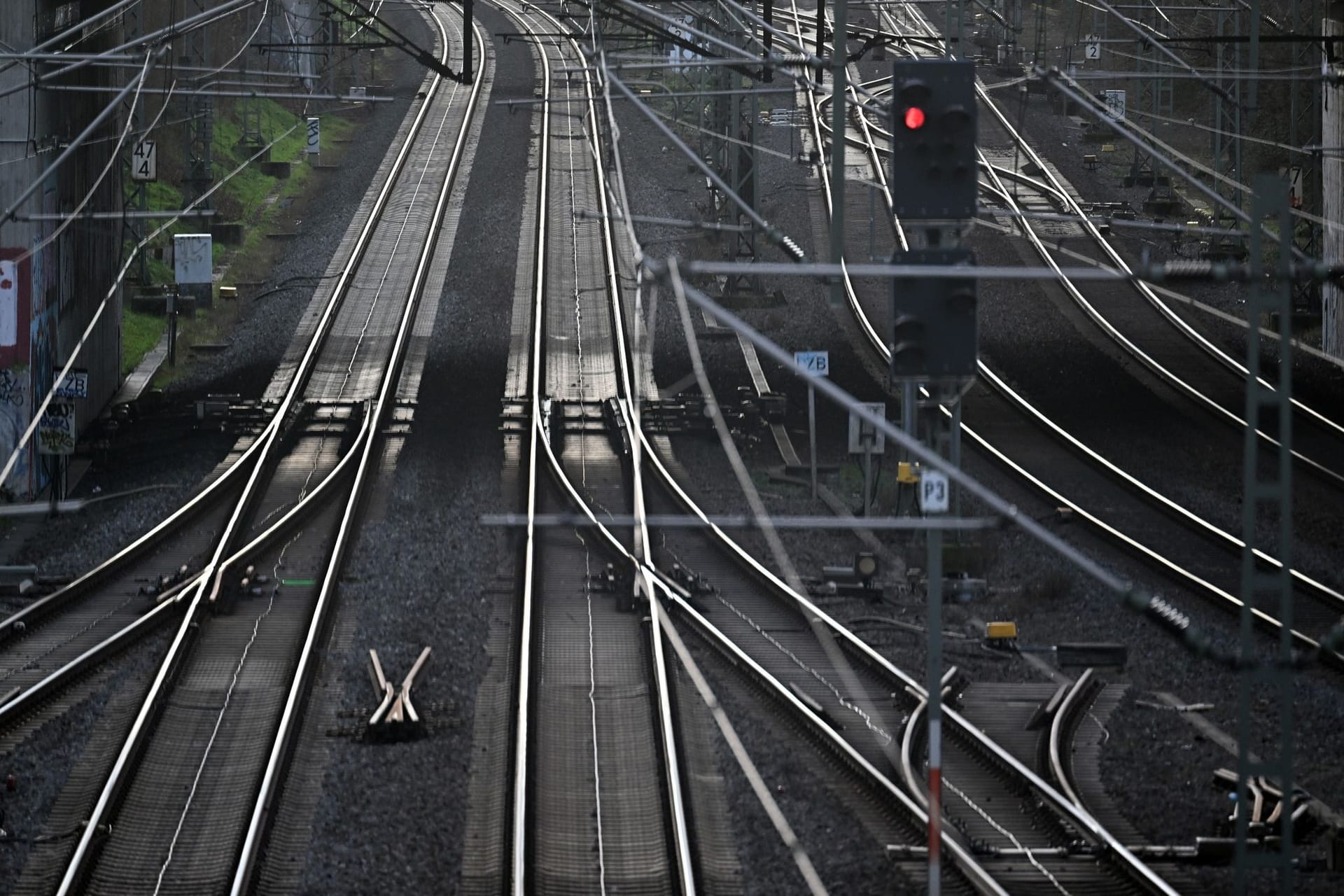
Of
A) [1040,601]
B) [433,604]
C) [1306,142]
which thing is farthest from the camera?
[1306,142]

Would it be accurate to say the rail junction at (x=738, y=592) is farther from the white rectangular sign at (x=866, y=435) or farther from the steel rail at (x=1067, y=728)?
the white rectangular sign at (x=866, y=435)

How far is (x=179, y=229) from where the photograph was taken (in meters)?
31.7

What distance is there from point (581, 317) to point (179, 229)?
914 centimetres

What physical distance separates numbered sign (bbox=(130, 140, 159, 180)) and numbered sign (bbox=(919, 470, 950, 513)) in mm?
17681

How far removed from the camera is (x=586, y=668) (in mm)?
13023

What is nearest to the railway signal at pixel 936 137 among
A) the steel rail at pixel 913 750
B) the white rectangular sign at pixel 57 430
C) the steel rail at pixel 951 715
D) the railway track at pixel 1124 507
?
the steel rail at pixel 951 715

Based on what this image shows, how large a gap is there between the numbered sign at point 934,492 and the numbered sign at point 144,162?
58.0 ft

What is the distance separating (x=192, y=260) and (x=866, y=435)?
1350cm

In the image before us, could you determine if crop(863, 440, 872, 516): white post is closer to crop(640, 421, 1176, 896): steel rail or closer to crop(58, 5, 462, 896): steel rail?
crop(640, 421, 1176, 896): steel rail

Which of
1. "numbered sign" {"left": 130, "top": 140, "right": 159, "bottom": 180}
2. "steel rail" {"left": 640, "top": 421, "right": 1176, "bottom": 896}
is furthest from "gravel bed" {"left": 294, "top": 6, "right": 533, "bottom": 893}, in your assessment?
"numbered sign" {"left": 130, "top": 140, "right": 159, "bottom": 180}

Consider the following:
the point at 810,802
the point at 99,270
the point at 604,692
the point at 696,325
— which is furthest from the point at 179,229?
the point at 810,802

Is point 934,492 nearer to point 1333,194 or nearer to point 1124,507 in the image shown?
point 1124,507

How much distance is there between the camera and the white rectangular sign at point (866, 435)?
16.5 metres

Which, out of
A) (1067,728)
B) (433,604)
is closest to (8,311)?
(433,604)
